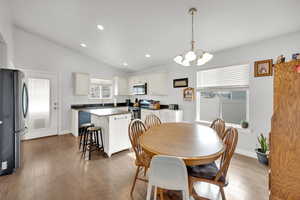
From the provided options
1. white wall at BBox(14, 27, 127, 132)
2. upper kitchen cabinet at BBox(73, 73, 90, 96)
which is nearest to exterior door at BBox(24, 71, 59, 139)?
white wall at BBox(14, 27, 127, 132)

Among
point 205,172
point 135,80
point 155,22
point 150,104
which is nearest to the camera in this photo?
point 205,172

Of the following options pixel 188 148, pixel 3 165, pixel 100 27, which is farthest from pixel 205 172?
pixel 100 27

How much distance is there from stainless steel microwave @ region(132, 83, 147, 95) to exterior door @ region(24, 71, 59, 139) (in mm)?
2796

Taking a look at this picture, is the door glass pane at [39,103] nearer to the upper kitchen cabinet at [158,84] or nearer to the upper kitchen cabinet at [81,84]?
the upper kitchen cabinet at [81,84]

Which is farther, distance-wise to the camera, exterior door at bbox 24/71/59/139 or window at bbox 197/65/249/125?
exterior door at bbox 24/71/59/139

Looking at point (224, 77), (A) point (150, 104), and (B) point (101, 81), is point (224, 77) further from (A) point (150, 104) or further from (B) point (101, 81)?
(B) point (101, 81)

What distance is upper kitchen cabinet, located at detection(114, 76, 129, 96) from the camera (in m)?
5.50

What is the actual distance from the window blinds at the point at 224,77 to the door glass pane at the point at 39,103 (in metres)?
4.72

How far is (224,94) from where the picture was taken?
10.7ft

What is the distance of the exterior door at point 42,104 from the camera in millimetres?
3840

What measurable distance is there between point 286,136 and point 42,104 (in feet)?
18.0

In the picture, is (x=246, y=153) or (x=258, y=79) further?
(x=246, y=153)

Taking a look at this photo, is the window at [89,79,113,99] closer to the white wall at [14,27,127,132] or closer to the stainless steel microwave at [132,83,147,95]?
the white wall at [14,27,127,132]

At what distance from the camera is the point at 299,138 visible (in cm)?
126
